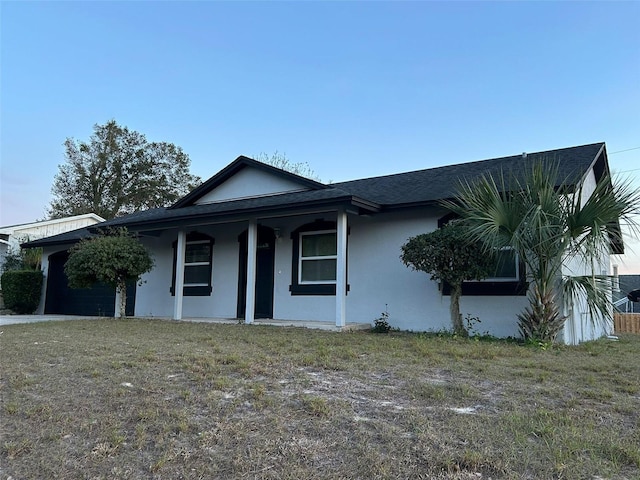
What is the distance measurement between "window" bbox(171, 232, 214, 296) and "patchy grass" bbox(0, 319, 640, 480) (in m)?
6.68

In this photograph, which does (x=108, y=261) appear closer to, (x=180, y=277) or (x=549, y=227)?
(x=180, y=277)

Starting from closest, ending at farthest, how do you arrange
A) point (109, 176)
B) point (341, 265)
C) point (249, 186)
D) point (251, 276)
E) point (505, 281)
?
point (505, 281) → point (341, 265) → point (251, 276) → point (249, 186) → point (109, 176)

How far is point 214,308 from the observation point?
12422mm

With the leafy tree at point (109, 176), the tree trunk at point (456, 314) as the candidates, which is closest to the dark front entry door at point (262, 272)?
the tree trunk at point (456, 314)

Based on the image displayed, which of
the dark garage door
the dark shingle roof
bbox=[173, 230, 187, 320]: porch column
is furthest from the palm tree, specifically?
the dark garage door

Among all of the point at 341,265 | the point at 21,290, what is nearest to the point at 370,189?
the point at 341,265

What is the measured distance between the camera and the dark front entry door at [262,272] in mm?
11609

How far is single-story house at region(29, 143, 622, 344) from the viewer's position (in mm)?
9102

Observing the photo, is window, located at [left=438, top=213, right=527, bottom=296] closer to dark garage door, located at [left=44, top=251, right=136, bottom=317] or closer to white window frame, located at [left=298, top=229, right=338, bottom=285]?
white window frame, located at [left=298, top=229, right=338, bottom=285]

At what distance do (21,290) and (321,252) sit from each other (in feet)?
37.8

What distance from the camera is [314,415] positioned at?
3.37 m

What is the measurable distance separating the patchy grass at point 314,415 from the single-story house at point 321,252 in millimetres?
3348

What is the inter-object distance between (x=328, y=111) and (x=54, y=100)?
8.81 metres

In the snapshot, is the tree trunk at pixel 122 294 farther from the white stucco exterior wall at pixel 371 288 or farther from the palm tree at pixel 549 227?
the palm tree at pixel 549 227
